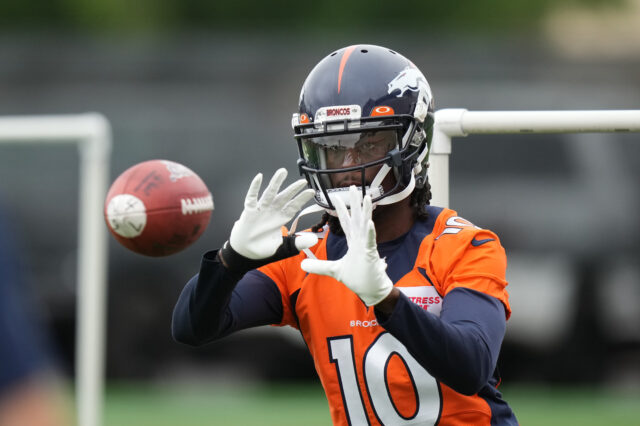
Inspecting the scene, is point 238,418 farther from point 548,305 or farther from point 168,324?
point 548,305

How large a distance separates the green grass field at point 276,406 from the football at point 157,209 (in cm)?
453

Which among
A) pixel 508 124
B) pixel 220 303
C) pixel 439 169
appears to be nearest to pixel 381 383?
pixel 220 303

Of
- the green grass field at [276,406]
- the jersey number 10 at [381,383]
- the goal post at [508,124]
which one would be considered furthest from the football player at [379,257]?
the green grass field at [276,406]

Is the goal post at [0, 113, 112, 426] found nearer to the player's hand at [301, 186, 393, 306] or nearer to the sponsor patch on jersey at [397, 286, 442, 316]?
the sponsor patch on jersey at [397, 286, 442, 316]

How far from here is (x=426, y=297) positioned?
3398 mm

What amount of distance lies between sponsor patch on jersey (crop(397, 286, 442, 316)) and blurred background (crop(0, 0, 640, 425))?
5.04 metres

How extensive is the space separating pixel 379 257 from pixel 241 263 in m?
0.40

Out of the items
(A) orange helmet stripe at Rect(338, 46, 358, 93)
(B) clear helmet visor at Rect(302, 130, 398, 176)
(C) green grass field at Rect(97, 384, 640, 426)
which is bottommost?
(C) green grass field at Rect(97, 384, 640, 426)

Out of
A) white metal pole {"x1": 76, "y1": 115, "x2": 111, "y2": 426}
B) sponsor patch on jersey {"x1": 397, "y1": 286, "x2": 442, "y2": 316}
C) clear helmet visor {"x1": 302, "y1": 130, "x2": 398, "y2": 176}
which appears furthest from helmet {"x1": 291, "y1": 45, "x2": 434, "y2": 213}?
white metal pole {"x1": 76, "y1": 115, "x2": 111, "y2": 426}

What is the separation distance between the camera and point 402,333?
301cm

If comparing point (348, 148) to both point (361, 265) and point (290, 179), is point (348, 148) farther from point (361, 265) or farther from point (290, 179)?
point (290, 179)

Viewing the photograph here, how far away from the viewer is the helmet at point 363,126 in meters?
3.47

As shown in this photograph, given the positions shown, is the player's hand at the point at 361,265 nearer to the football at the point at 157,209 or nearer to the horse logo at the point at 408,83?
the horse logo at the point at 408,83

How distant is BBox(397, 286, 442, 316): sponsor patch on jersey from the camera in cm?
339
